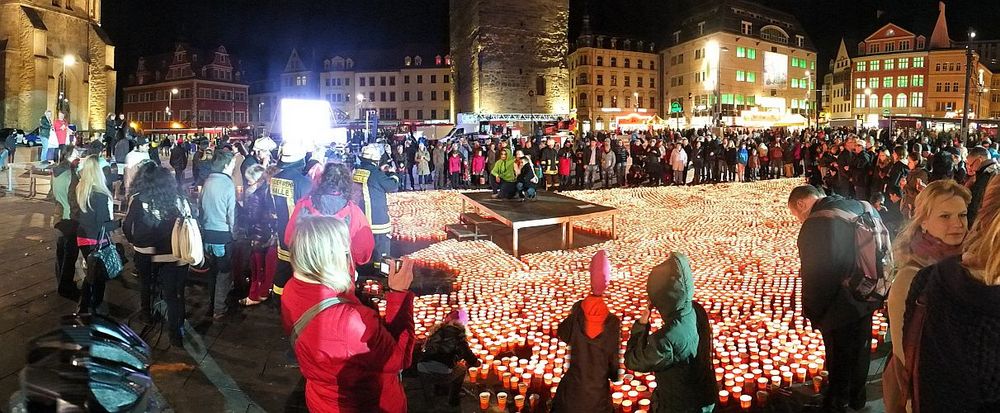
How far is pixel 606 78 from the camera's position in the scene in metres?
69.9

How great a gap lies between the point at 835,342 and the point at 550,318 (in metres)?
2.90

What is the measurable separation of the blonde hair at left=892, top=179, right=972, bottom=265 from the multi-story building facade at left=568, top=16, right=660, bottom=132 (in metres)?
65.5

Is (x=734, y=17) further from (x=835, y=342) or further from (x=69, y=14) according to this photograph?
(x=835, y=342)

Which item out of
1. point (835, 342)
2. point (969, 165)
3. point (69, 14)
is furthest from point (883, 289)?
Answer: point (69, 14)

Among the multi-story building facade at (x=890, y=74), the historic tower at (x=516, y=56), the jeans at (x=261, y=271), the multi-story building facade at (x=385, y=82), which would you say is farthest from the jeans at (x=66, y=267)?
the multi-story building facade at (x=890, y=74)

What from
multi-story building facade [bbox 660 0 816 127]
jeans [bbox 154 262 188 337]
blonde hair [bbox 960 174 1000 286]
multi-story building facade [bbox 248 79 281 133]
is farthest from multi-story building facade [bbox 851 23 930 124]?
blonde hair [bbox 960 174 1000 286]

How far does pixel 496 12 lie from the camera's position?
50.1 meters

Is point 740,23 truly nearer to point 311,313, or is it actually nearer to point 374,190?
point 374,190

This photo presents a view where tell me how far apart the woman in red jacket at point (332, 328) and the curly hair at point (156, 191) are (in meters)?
3.31

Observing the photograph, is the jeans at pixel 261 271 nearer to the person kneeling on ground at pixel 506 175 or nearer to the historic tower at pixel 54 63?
the person kneeling on ground at pixel 506 175

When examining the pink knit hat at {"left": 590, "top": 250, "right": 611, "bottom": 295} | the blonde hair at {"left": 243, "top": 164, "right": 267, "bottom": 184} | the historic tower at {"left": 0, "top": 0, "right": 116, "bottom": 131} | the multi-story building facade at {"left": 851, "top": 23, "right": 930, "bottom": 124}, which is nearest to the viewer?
the pink knit hat at {"left": 590, "top": 250, "right": 611, "bottom": 295}

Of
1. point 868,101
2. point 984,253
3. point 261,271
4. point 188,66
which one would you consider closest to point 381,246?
point 261,271

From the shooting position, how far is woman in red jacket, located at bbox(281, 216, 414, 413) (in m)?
2.77

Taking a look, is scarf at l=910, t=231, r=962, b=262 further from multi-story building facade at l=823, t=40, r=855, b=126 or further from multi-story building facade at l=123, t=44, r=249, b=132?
multi-story building facade at l=823, t=40, r=855, b=126
